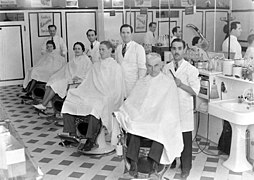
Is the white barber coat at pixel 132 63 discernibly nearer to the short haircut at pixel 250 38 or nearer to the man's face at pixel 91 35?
the short haircut at pixel 250 38

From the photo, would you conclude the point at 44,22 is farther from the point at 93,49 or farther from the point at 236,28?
the point at 236,28

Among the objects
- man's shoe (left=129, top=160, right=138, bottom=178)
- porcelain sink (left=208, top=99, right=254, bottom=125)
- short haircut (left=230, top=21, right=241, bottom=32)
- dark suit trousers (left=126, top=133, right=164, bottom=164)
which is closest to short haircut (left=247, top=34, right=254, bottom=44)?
short haircut (left=230, top=21, right=241, bottom=32)

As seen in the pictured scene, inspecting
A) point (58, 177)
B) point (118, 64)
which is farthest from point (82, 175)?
point (118, 64)

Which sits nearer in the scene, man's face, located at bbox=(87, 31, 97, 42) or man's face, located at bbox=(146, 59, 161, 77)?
man's face, located at bbox=(146, 59, 161, 77)

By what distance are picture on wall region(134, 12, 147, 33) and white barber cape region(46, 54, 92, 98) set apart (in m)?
1.14

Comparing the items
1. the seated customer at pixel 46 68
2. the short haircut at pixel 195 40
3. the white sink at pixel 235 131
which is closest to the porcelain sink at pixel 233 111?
the white sink at pixel 235 131

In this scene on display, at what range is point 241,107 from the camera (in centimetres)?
425

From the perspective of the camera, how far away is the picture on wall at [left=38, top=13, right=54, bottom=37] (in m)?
9.14

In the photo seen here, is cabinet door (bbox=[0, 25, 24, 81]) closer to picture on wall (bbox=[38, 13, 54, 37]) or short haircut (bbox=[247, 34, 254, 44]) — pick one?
picture on wall (bbox=[38, 13, 54, 37])

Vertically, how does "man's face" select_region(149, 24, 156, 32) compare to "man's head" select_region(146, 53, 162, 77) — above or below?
above

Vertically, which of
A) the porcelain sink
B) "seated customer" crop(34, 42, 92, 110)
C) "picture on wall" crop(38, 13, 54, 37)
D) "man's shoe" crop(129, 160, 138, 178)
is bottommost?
"man's shoe" crop(129, 160, 138, 178)

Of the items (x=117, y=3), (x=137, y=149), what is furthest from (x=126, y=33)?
(x=117, y=3)

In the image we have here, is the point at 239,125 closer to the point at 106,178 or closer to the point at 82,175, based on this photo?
the point at 106,178

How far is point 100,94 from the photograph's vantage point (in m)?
4.68
